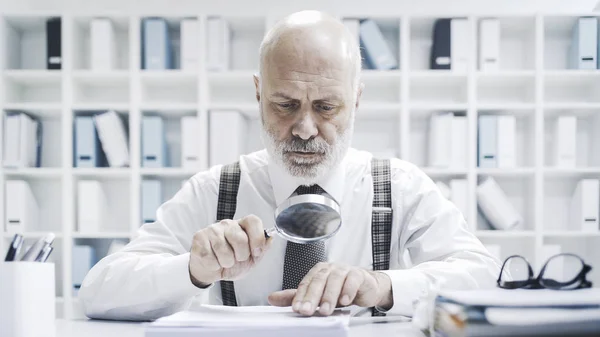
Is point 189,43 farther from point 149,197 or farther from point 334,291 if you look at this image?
point 334,291

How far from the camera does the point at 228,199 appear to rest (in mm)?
1500

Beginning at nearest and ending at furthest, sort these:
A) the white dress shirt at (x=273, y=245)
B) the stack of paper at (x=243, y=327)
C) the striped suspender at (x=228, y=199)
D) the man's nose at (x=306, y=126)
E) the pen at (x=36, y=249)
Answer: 1. the stack of paper at (x=243, y=327)
2. the pen at (x=36, y=249)
3. the white dress shirt at (x=273, y=245)
4. the man's nose at (x=306, y=126)
5. the striped suspender at (x=228, y=199)

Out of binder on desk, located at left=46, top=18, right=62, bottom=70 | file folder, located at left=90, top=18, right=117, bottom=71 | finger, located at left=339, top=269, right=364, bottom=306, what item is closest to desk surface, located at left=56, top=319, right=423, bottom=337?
finger, located at left=339, top=269, right=364, bottom=306

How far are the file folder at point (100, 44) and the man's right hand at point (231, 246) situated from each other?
2.61 metres

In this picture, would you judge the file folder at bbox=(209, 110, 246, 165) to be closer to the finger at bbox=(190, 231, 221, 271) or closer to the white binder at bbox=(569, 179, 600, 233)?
the white binder at bbox=(569, 179, 600, 233)

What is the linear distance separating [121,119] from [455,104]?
2.05 m

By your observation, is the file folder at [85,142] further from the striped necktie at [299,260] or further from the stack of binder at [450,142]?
the striped necktie at [299,260]

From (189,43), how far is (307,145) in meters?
2.22

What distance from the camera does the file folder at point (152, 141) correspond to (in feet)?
10.8

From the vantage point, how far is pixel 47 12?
333 centimetres

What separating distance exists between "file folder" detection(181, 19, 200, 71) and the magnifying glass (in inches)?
99.1

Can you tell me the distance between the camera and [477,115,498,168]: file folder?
10.7 ft

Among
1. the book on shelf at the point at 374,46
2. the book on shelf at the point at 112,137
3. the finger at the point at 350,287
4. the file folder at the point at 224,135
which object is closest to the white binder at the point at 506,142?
the book on shelf at the point at 374,46

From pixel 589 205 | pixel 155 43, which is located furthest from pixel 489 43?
pixel 155 43
